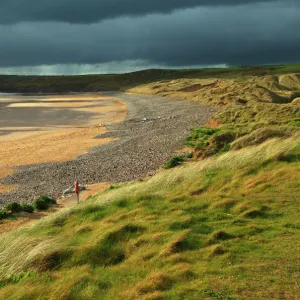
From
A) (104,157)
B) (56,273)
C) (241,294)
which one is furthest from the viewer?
(104,157)

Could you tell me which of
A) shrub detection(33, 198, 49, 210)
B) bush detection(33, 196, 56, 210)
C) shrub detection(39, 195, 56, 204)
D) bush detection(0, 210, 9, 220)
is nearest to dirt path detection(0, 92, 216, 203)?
shrub detection(39, 195, 56, 204)

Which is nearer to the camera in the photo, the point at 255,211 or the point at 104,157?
the point at 255,211

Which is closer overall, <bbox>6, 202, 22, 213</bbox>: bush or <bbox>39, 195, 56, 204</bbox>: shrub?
<bbox>6, 202, 22, 213</bbox>: bush

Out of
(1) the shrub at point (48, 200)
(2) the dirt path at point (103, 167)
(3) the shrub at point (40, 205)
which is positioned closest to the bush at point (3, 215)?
(3) the shrub at point (40, 205)

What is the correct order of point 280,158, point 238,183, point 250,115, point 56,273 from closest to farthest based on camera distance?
point 56,273
point 238,183
point 280,158
point 250,115

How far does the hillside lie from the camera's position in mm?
7609

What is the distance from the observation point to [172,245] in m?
9.13

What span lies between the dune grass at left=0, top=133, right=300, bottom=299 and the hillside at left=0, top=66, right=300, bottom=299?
21mm

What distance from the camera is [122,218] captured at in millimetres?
11547

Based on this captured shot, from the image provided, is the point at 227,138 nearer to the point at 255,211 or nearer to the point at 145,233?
the point at 255,211

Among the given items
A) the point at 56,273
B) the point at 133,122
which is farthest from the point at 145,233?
the point at 133,122

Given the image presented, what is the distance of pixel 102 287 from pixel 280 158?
9203mm

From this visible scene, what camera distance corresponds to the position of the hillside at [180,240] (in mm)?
7609

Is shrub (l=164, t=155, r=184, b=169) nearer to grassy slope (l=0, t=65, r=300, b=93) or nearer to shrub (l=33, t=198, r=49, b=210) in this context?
shrub (l=33, t=198, r=49, b=210)
